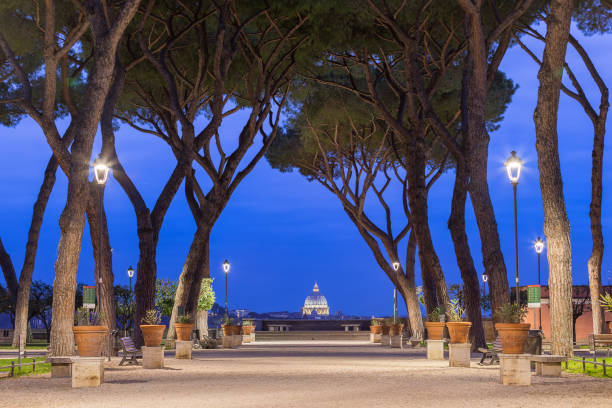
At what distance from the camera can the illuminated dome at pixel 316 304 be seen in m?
93.3

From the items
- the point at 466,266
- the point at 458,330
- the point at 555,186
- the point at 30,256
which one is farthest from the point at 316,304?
the point at 555,186

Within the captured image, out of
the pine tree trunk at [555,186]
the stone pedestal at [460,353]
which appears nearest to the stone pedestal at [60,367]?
the stone pedestal at [460,353]

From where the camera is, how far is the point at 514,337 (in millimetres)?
10758

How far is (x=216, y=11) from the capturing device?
2036 centimetres

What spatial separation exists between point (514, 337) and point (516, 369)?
0.77 meters

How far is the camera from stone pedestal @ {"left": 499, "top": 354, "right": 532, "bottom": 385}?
10.0 meters

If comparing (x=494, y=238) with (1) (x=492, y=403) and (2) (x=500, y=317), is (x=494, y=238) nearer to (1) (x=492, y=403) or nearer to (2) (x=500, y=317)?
(2) (x=500, y=317)

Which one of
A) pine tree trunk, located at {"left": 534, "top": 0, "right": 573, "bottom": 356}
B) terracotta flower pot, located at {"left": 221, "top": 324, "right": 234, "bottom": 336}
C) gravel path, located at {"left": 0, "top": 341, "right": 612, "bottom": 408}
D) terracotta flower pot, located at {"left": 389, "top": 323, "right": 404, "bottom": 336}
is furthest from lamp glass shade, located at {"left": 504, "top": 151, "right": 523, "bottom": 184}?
terracotta flower pot, located at {"left": 221, "top": 324, "right": 234, "bottom": 336}

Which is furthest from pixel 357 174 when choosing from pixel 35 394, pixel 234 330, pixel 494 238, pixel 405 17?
pixel 35 394

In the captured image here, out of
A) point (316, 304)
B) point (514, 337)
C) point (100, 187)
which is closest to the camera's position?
point (514, 337)

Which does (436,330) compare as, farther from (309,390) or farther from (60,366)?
(60,366)

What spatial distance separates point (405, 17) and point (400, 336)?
9.52 m

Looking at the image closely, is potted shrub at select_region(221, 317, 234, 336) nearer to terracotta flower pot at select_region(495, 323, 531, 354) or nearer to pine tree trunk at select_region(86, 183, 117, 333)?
pine tree trunk at select_region(86, 183, 117, 333)

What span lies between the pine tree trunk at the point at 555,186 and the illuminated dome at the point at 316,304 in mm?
79995
